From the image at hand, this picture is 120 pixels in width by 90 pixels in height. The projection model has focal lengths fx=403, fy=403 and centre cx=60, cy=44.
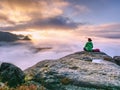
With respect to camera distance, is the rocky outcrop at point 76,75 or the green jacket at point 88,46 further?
the green jacket at point 88,46

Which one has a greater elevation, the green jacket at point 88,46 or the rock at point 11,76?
the green jacket at point 88,46

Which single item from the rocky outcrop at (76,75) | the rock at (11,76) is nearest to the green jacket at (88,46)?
the rocky outcrop at (76,75)

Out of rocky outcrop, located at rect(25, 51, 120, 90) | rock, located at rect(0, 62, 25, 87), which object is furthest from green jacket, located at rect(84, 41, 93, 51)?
rock, located at rect(0, 62, 25, 87)

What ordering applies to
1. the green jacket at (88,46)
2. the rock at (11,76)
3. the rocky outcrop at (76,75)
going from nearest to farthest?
the rock at (11,76)
the rocky outcrop at (76,75)
the green jacket at (88,46)

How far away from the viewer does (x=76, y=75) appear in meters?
38.1

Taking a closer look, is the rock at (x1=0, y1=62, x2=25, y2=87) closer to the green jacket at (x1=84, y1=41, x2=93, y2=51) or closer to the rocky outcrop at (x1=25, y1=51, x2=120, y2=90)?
the rocky outcrop at (x1=25, y1=51, x2=120, y2=90)

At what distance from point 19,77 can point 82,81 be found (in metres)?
5.80

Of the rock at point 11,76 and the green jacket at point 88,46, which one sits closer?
the rock at point 11,76

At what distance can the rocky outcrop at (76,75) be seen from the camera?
36.4m

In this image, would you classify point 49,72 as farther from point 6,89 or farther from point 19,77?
point 6,89

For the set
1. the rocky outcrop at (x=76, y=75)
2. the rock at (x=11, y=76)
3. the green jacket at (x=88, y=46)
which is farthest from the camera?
the green jacket at (x=88, y=46)

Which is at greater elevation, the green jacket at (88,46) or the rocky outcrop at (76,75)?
the green jacket at (88,46)

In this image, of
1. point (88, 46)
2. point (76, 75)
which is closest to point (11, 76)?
point (76, 75)

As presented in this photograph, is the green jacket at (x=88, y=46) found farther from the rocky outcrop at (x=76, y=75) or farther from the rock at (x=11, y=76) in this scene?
the rock at (x=11, y=76)
